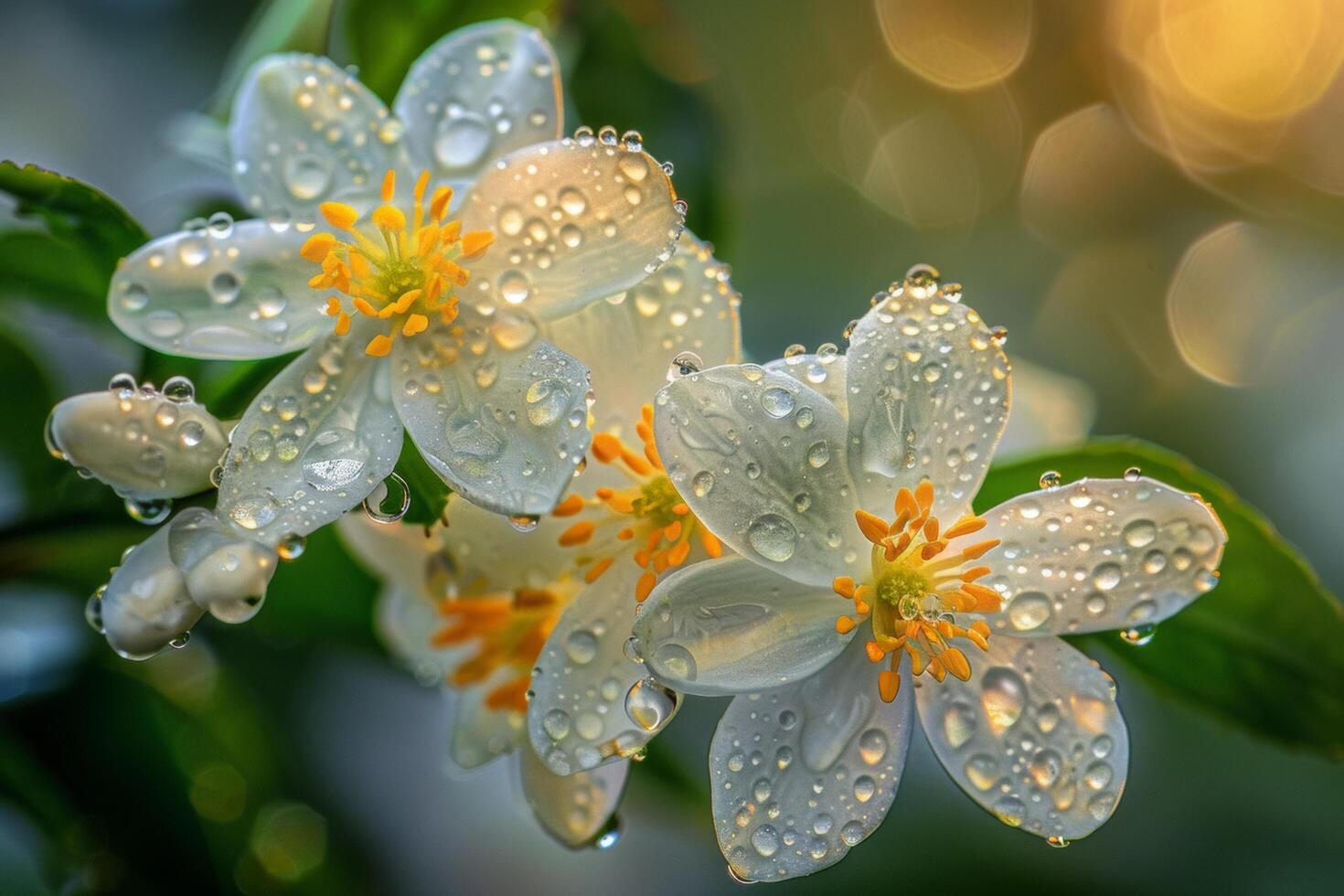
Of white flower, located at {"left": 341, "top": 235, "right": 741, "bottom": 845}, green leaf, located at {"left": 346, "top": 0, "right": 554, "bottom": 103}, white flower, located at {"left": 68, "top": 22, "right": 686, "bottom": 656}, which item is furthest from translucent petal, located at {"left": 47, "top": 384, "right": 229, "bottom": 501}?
green leaf, located at {"left": 346, "top": 0, "right": 554, "bottom": 103}

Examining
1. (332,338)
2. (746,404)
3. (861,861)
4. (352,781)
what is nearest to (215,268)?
(332,338)

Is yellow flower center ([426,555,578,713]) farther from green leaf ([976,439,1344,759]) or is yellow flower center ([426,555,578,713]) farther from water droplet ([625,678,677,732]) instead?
green leaf ([976,439,1344,759])

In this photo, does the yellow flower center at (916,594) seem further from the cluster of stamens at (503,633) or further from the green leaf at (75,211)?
the green leaf at (75,211)

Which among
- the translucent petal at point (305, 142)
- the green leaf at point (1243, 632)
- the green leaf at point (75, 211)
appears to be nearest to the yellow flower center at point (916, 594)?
the green leaf at point (1243, 632)

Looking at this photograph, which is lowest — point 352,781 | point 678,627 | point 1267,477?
point 352,781

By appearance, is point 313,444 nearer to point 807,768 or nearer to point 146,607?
point 146,607

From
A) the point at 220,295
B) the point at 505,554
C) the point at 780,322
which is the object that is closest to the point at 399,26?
the point at 220,295

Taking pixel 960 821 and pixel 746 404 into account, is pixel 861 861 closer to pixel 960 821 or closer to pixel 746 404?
pixel 960 821
